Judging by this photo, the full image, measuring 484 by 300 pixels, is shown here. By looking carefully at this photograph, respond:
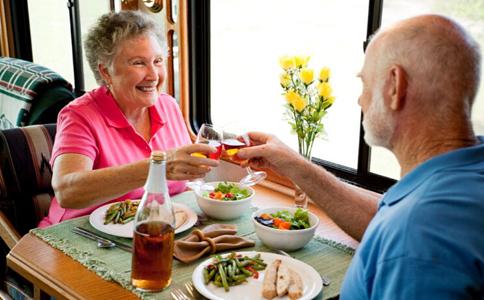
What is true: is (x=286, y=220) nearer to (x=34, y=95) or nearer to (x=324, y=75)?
(x=324, y=75)

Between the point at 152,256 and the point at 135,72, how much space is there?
3.01ft

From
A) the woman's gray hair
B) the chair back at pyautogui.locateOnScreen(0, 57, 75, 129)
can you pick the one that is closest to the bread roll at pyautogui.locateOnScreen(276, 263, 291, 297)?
the woman's gray hair

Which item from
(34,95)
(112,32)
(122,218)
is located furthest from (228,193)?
(34,95)

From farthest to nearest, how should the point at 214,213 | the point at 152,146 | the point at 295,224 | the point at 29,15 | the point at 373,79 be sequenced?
1. the point at 29,15
2. the point at 152,146
3. the point at 214,213
4. the point at 295,224
5. the point at 373,79

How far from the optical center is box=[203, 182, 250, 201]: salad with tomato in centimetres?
188

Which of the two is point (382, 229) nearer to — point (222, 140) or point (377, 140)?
point (377, 140)

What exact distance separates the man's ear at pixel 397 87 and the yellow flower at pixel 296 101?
80 cm

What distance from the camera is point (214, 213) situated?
1843 millimetres

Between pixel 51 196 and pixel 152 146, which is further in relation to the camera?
pixel 51 196

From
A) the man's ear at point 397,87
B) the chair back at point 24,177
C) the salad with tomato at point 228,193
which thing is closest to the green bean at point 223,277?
the salad with tomato at point 228,193

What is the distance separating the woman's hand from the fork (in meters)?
0.42

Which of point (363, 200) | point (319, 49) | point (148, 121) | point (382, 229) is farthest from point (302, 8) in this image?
point (382, 229)

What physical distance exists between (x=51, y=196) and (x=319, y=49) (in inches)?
50.7

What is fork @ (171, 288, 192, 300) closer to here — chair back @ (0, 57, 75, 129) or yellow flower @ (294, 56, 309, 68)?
yellow flower @ (294, 56, 309, 68)
